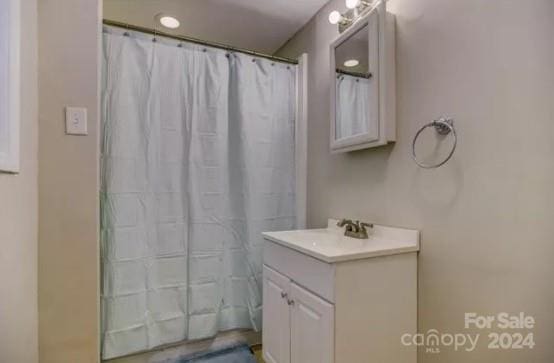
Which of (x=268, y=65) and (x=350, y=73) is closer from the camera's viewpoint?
(x=350, y=73)

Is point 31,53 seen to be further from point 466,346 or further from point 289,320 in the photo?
point 466,346

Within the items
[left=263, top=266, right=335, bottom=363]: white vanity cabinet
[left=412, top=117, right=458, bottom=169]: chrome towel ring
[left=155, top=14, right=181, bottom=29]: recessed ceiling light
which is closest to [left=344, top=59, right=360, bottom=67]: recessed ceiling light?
[left=412, top=117, right=458, bottom=169]: chrome towel ring

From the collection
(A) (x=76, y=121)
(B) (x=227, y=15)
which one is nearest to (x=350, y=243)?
(A) (x=76, y=121)

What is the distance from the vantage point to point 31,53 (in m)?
1.11

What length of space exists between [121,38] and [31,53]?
45 centimetres

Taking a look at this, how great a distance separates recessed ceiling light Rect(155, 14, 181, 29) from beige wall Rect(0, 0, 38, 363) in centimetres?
89

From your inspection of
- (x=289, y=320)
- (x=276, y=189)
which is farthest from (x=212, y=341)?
(x=276, y=189)

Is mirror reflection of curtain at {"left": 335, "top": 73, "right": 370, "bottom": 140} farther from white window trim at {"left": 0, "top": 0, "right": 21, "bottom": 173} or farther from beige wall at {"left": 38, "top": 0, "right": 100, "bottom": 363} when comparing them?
white window trim at {"left": 0, "top": 0, "right": 21, "bottom": 173}

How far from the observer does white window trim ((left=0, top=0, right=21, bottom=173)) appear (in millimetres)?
865

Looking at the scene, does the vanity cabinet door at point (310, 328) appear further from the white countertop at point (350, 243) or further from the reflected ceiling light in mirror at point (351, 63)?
the reflected ceiling light in mirror at point (351, 63)

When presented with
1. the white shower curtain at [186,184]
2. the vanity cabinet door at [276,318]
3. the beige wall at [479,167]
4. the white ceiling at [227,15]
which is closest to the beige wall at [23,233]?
the white shower curtain at [186,184]

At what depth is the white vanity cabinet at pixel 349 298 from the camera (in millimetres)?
1028

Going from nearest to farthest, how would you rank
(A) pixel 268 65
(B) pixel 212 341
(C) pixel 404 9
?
1. (C) pixel 404 9
2. (B) pixel 212 341
3. (A) pixel 268 65

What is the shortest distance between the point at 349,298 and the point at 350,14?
140 cm
